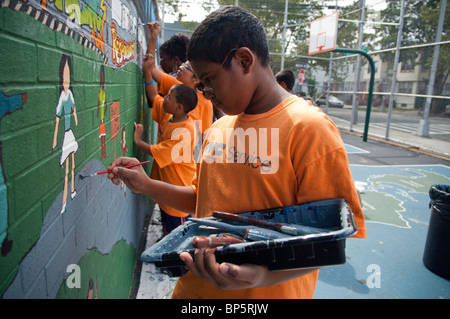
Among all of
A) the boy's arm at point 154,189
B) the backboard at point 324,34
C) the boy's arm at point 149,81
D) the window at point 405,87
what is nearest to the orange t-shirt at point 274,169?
the boy's arm at point 154,189

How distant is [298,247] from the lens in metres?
1.03

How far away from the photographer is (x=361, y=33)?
1429 centimetres

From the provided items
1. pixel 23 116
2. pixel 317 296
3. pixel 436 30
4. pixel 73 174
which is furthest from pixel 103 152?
pixel 436 30

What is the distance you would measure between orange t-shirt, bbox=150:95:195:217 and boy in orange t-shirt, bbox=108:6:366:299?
1.55m

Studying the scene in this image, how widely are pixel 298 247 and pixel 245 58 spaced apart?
774 millimetres

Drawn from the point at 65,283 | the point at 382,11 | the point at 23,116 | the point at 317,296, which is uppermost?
the point at 382,11

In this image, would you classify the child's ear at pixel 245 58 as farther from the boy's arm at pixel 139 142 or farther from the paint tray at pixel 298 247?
the boy's arm at pixel 139 142

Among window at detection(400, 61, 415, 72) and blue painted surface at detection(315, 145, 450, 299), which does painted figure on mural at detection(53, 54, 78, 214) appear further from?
window at detection(400, 61, 415, 72)

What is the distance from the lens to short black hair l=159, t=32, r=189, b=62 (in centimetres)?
382

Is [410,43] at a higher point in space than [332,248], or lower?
higher

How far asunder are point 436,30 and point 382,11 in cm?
423

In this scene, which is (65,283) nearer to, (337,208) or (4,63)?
(4,63)

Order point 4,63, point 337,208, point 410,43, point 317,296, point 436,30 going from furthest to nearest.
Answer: point 410,43 → point 436,30 → point 317,296 → point 337,208 → point 4,63

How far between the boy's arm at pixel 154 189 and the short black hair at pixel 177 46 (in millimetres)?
2429
